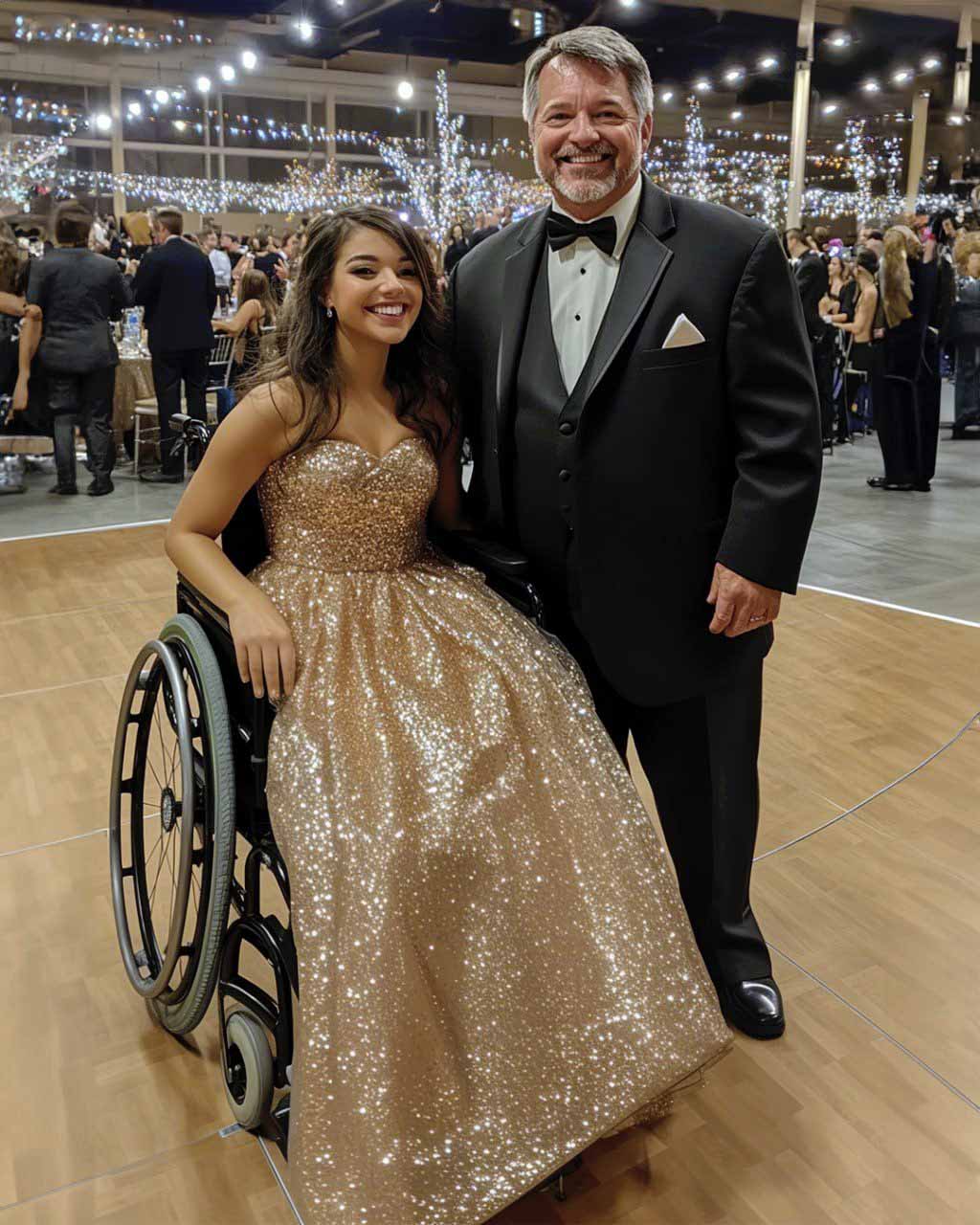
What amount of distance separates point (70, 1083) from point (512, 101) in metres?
15.5

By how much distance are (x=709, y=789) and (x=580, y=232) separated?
929 millimetres

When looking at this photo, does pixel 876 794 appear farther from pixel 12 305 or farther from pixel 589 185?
pixel 12 305

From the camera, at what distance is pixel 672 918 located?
1.62m

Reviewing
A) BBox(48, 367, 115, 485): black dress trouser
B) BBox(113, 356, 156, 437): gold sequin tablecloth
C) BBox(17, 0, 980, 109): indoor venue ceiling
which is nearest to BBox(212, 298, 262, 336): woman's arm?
BBox(48, 367, 115, 485): black dress trouser

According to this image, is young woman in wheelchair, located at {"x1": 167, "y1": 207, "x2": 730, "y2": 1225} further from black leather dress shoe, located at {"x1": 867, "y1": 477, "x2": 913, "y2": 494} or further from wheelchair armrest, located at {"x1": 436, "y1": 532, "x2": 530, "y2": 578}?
black leather dress shoe, located at {"x1": 867, "y1": 477, "x2": 913, "y2": 494}

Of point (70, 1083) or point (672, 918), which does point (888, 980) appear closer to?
point (672, 918)

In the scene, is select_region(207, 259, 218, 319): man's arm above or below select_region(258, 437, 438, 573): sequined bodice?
above

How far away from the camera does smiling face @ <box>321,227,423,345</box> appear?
1748 millimetres

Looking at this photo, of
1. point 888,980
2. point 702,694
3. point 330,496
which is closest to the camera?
point 330,496

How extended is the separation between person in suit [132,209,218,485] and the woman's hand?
197 inches

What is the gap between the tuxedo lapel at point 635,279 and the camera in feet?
5.63

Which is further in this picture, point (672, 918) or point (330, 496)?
point (330, 496)

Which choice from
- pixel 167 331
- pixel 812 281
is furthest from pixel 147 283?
pixel 812 281

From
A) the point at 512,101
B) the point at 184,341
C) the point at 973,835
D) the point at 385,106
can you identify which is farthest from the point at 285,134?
the point at 973,835
